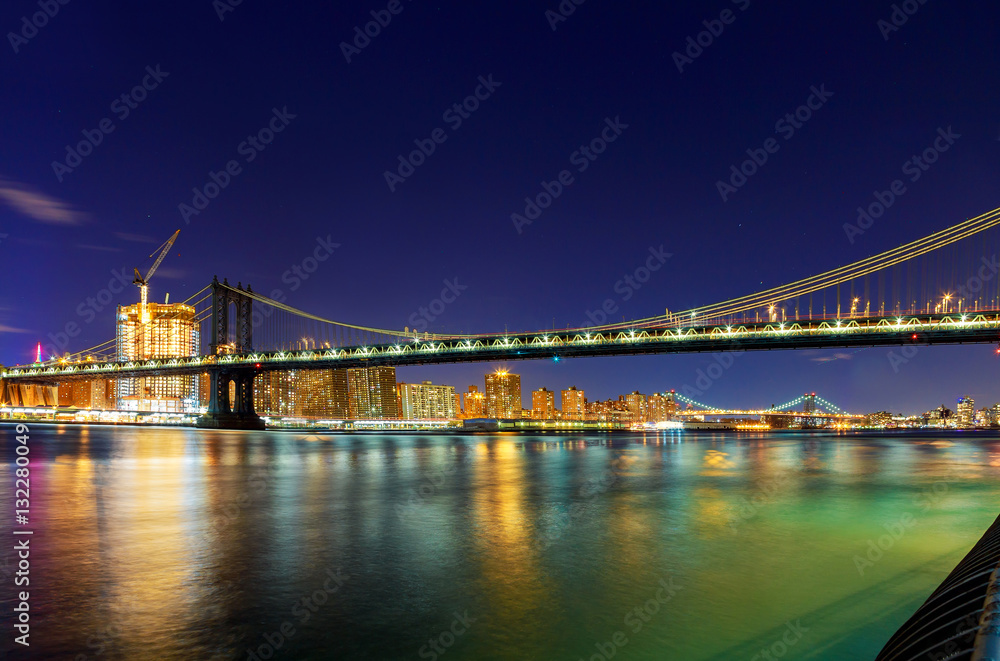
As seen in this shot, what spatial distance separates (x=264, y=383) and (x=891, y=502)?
158 meters

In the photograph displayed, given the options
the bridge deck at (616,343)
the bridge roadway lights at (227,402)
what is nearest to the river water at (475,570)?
the bridge deck at (616,343)

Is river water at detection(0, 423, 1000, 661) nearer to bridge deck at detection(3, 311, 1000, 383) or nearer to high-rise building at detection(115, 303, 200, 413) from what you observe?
bridge deck at detection(3, 311, 1000, 383)

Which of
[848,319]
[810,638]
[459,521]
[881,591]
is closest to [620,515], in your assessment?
[459,521]

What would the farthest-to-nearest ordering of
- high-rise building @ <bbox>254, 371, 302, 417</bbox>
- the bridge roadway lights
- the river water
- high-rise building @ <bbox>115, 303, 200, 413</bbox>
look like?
1. high-rise building @ <bbox>254, 371, 302, 417</bbox>
2. high-rise building @ <bbox>115, 303, 200, 413</bbox>
3. the bridge roadway lights
4. the river water

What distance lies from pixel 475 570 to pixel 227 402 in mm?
79812

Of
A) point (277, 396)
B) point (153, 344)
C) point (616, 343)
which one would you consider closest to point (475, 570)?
point (616, 343)

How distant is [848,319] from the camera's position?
5991 cm

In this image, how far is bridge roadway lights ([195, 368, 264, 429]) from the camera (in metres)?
80.1

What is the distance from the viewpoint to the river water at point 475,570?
6.73 metres

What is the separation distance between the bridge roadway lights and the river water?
207 feet

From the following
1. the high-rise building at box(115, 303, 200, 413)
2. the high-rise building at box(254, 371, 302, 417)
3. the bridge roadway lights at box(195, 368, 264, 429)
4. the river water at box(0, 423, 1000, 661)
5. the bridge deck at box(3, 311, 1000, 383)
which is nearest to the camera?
the river water at box(0, 423, 1000, 661)

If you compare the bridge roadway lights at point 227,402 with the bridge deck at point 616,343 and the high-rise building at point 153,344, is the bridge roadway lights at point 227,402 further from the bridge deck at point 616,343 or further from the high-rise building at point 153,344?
the high-rise building at point 153,344

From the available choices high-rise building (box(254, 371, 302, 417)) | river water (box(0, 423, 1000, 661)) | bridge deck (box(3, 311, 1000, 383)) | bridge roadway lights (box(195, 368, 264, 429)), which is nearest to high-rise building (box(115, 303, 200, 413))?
high-rise building (box(254, 371, 302, 417))

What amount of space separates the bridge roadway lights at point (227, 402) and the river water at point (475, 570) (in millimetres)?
62989
